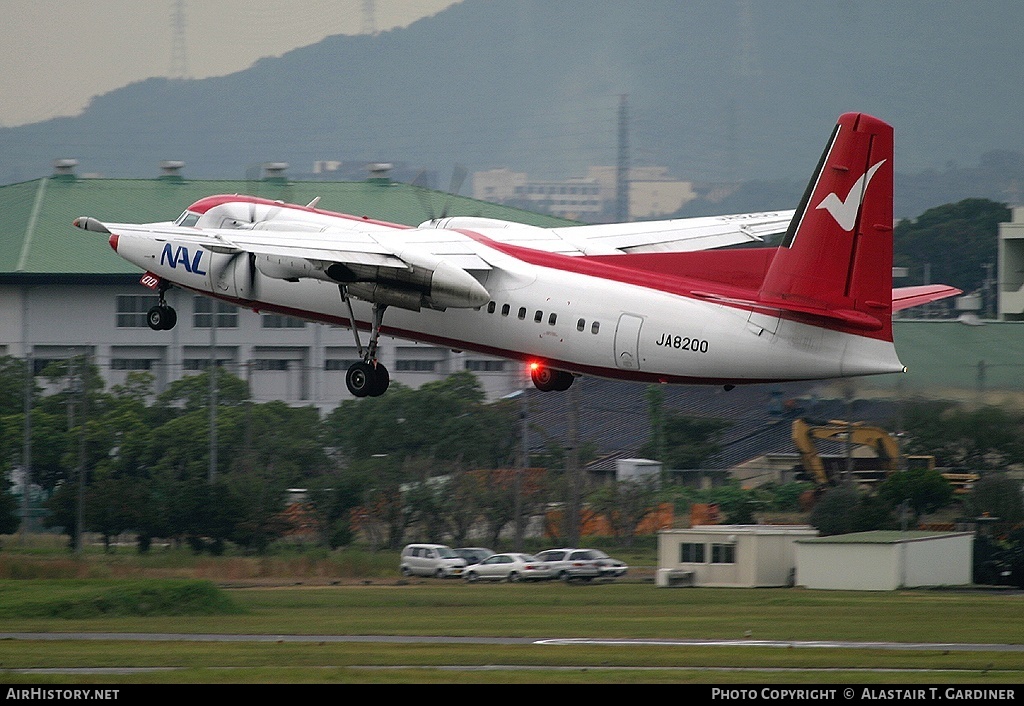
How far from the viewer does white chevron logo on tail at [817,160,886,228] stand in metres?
26.0

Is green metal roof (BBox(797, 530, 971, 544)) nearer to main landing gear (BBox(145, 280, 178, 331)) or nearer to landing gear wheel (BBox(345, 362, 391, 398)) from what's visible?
landing gear wheel (BBox(345, 362, 391, 398))

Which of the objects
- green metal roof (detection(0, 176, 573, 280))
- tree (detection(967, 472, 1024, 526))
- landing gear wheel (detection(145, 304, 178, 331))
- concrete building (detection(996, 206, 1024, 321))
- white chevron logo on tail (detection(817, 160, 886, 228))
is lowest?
tree (detection(967, 472, 1024, 526))

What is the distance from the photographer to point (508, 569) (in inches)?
1925

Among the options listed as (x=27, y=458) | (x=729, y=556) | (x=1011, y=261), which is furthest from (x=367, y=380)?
(x=1011, y=261)

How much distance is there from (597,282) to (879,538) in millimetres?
21041

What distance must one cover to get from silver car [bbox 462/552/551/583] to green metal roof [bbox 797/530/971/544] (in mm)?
8916

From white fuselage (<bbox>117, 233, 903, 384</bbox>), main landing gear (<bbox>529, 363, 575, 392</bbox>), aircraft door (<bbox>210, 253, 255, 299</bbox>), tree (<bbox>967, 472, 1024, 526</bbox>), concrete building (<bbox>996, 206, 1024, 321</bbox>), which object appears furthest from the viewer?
concrete building (<bbox>996, 206, 1024, 321</bbox>)

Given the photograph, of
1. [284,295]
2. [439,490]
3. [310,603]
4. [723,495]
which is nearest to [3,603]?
[310,603]

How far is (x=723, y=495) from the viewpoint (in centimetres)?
5378

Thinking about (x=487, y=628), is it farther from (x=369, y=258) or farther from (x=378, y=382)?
(x=369, y=258)

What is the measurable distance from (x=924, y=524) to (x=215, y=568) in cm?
2422

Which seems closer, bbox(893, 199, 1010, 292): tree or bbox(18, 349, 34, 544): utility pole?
bbox(18, 349, 34, 544): utility pole

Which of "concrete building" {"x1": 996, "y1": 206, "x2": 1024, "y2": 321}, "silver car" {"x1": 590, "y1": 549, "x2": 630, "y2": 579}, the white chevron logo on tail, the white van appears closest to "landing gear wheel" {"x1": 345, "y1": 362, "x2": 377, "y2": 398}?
the white chevron logo on tail

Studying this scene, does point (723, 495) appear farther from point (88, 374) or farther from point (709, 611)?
point (88, 374)
